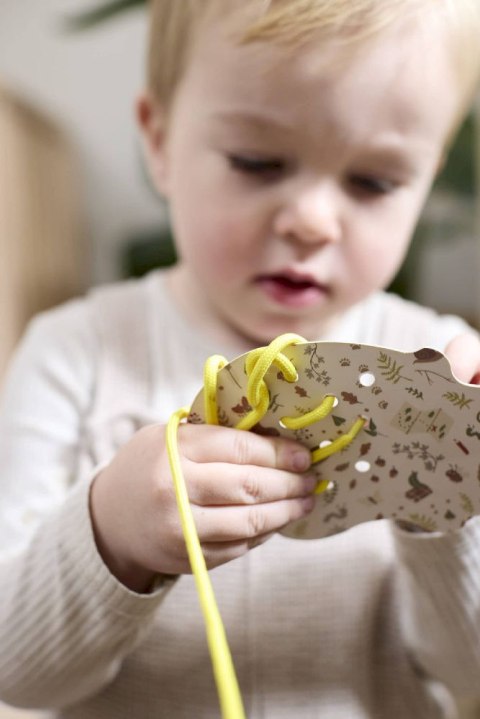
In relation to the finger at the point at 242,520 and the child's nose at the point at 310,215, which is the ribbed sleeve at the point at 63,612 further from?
the child's nose at the point at 310,215

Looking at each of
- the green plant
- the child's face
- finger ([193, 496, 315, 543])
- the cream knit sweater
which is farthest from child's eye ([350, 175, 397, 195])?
the green plant

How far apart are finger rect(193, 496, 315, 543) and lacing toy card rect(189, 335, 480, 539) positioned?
0.10 feet

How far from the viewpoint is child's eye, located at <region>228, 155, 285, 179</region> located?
1.66 ft

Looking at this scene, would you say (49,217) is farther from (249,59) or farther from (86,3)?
(249,59)

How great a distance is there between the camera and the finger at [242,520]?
38 cm

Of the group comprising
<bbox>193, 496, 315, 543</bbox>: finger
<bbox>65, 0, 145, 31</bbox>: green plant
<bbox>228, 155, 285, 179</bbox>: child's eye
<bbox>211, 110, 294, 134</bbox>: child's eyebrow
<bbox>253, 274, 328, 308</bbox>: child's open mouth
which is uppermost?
<bbox>65, 0, 145, 31</bbox>: green plant

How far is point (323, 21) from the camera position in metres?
0.47

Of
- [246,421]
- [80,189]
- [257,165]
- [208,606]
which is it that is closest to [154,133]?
[257,165]

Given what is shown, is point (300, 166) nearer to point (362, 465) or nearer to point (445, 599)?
point (362, 465)

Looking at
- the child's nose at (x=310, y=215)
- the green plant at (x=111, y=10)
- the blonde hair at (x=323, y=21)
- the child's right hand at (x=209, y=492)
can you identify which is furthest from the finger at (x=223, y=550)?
the green plant at (x=111, y=10)

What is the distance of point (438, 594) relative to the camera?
49 centimetres

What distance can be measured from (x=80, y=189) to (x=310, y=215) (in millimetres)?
1340

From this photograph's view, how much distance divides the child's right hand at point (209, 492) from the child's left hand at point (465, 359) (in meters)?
0.10

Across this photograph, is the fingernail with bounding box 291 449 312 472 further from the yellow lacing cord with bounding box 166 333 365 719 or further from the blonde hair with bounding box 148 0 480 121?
the blonde hair with bounding box 148 0 480 121
